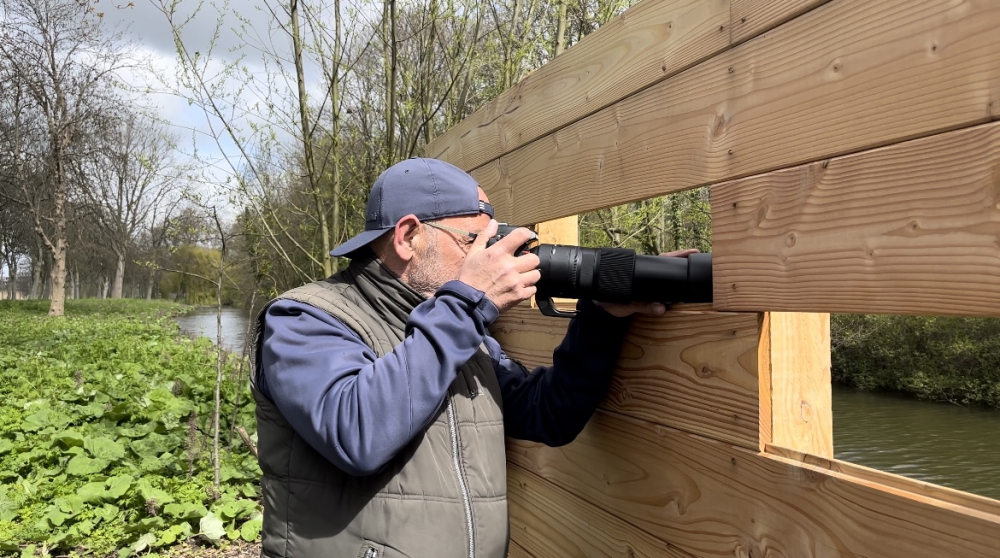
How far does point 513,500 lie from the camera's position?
2.74 metres

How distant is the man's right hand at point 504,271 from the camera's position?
167cm

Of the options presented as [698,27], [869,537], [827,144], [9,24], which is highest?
[9,24]

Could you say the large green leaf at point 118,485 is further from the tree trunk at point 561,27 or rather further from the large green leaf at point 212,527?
the tree trunk at point 561,27

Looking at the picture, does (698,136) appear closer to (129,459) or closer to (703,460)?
(703,460)

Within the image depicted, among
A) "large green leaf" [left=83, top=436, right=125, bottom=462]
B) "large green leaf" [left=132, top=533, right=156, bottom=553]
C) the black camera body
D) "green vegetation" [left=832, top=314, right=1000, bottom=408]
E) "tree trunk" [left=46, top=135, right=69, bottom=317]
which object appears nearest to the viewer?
the black camera body

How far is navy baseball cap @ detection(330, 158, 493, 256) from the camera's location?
190 cm

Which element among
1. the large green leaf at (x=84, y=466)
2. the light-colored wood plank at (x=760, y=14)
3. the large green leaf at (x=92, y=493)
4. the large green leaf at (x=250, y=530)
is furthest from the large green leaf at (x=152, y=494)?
the light-colored wood plank at (x=760, y=14)

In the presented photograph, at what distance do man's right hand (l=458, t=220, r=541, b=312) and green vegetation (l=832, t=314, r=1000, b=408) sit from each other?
15.4 m

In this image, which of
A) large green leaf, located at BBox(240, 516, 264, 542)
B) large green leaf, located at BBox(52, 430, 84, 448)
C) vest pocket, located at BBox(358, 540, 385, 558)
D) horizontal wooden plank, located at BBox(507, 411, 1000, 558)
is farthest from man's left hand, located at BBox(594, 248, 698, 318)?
large green leaf, located at BBox(52, 430, 84, 448)

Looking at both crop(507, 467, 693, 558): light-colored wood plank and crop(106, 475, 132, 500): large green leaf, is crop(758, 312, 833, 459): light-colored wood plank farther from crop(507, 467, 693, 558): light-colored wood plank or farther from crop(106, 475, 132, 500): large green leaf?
crop(106, 475, 132, 500): large green leaf

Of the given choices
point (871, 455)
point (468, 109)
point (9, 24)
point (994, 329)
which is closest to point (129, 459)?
point (468, 109)

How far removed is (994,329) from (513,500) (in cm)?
1611

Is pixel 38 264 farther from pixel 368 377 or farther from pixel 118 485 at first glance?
pixel 368 377

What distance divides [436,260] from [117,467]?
12.9ft
